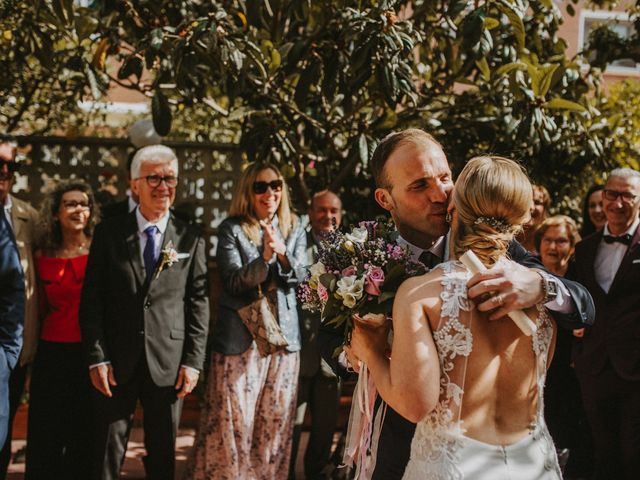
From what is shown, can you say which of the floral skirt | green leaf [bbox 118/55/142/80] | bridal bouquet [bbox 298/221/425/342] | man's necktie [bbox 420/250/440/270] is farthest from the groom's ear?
green leaf [bbox 118/55/142/80]

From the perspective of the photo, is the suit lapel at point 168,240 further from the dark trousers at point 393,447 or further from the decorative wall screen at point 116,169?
the dark trousers at point 393,447

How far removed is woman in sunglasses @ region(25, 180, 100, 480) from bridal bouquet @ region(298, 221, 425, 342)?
9.27 ft

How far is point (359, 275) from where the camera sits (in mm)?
2754

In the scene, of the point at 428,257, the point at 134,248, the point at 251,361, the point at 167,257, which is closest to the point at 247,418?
the point at 251,361

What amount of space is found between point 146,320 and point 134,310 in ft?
0.32

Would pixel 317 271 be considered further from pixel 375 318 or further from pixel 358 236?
pixel 375 318

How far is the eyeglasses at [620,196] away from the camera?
550 cm

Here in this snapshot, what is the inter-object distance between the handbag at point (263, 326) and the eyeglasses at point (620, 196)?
247 centimetres

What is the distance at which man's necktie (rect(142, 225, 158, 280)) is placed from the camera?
5031 mm

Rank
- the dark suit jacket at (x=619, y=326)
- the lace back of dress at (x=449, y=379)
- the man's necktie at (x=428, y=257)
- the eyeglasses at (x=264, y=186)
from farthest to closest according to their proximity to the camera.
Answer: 1. the eyeglasses at (x=264, y=186)
2. the dark suit jacket at (x=619, y=326)
3. the man's necktie at (x=428, y=257)
4. the lace back of dress at (x=449, y=379)

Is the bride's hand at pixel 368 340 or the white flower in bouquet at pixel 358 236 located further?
the white flower in bouquet at pixel 358 236

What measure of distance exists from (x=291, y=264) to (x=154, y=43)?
1666 millimetres

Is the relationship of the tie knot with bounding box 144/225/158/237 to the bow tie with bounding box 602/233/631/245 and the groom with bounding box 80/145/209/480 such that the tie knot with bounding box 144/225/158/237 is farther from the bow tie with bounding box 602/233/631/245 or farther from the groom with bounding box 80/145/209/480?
the bow tie with bounding box 602/233/631/245

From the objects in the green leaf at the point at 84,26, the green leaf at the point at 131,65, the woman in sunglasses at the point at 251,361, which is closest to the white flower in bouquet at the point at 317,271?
the woman in sunglasses at the point at 251,361
